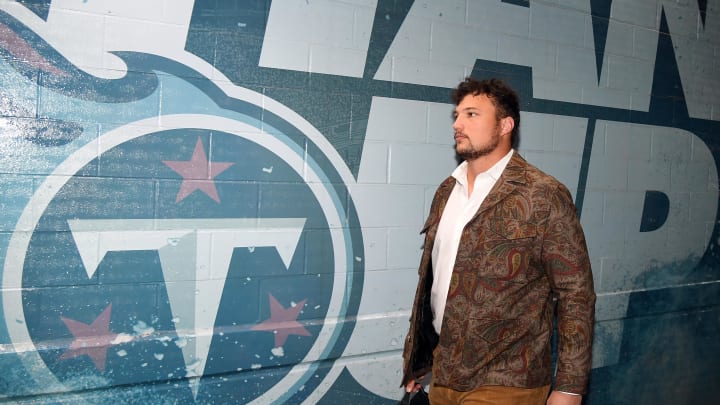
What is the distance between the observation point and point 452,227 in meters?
2.34

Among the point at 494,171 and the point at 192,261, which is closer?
the point at 494,171

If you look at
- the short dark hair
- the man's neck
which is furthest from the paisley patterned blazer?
the short dark hair

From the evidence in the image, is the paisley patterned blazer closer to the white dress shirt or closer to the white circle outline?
the white dress shirt

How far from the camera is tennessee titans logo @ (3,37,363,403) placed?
7.63 feet

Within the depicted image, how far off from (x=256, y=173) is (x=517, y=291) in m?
1.18

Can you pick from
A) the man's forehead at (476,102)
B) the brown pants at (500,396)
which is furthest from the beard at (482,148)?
the brown pants at (500,396)

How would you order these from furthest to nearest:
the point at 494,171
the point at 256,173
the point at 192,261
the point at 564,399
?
1. the point at 256,173
2. the point at 192,261
3. the point at 494,171
4. the point at 564,399

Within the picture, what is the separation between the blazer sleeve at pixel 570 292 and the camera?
2.06m

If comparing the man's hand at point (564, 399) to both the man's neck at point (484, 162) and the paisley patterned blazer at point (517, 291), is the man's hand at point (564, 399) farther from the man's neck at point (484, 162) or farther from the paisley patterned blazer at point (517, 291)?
the man's neck at point (484, 162)

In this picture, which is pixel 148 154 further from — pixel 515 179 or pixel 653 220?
pixel 653 220

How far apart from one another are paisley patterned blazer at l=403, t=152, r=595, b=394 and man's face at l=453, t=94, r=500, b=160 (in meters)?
0.15

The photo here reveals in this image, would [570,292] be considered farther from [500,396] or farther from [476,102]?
[476,102]

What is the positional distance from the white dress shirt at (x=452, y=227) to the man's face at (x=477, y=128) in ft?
0.26

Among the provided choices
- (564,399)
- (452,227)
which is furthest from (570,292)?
(452,227)
